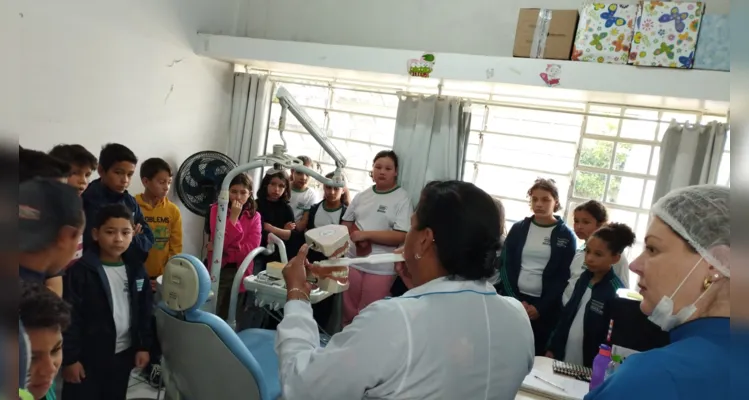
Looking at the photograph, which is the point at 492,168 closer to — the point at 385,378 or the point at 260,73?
the point at 260,73

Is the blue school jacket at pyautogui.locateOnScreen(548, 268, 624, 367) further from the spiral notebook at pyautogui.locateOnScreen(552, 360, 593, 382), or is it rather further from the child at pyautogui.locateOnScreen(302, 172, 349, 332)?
the child at pyautogui.locateOnScreen(302, 172, 349, 332)

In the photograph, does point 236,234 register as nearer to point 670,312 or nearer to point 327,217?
point 327,217

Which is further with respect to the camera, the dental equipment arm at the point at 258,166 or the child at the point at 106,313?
the dental equipment arm at the point at 258,166

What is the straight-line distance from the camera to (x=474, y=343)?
97cm

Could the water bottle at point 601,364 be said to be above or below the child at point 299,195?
below

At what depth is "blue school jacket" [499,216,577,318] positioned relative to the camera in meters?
2.51

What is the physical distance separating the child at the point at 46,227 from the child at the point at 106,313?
0.07ft

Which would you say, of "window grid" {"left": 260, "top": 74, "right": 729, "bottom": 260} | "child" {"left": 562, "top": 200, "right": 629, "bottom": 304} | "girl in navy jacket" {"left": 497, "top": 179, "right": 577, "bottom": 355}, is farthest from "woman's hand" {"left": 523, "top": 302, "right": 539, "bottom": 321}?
"window grid" {"left": 260, "top": 74, "right": 729, "bottom": 260}

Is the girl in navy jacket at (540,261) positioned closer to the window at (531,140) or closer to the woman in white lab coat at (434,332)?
the window at (531,140)

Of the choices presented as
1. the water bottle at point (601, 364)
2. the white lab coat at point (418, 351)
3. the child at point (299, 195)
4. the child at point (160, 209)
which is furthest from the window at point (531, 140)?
the white lab coat at point (418, 351)

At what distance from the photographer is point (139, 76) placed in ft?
9.68

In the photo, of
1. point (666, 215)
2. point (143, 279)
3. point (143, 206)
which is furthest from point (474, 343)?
point (143, 206)

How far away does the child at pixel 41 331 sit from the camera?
291 millimetres

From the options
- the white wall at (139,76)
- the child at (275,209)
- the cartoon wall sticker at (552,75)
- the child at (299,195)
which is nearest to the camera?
the white wall at (139,76)
